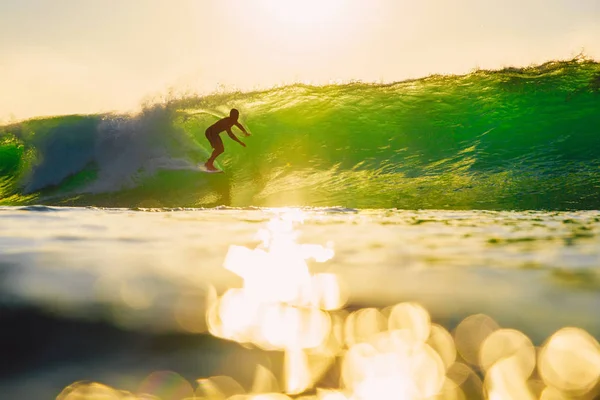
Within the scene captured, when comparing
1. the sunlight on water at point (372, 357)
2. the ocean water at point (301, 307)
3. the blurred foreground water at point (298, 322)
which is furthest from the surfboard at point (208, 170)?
the sunlight on water at point (372, 357)

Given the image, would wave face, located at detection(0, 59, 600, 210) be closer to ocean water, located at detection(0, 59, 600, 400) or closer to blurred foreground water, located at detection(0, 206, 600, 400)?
ocean water, located at detection(0, 59, 600, 400)

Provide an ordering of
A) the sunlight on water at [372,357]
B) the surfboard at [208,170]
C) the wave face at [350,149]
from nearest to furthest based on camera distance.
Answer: the sunlight on water at [372,357] → the wave face at [350,149] → the surfboard at [208,170]

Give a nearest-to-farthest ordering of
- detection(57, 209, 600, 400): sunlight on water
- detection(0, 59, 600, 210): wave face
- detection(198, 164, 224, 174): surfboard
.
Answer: detection(57, 209, 600, 400): sunlight on water < detection(0, 59, 600, 210): wave face < detection(198, 164, 224, 174): surfboard

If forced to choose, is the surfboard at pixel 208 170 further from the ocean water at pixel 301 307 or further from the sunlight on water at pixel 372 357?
the sunlight on water at pixel 372 357

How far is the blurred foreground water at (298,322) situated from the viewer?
1.66 m

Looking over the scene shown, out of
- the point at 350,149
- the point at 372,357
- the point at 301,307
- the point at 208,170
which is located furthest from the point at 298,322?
the point at 350,149

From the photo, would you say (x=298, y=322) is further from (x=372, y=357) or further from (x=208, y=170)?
(x=208, y=170)

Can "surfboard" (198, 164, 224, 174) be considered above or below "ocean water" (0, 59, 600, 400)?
below

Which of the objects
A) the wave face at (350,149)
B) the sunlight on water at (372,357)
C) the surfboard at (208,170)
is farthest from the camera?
the surfboard at (208,170)

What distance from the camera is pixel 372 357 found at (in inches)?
A: 73.9

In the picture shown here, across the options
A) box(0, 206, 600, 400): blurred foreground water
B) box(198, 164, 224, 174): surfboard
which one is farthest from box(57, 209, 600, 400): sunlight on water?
box(198, 164, 224, 174): surfboard

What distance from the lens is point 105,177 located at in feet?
54.2

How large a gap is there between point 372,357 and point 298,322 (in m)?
0.44

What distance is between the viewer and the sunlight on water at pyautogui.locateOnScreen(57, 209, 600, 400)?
5.22ft
